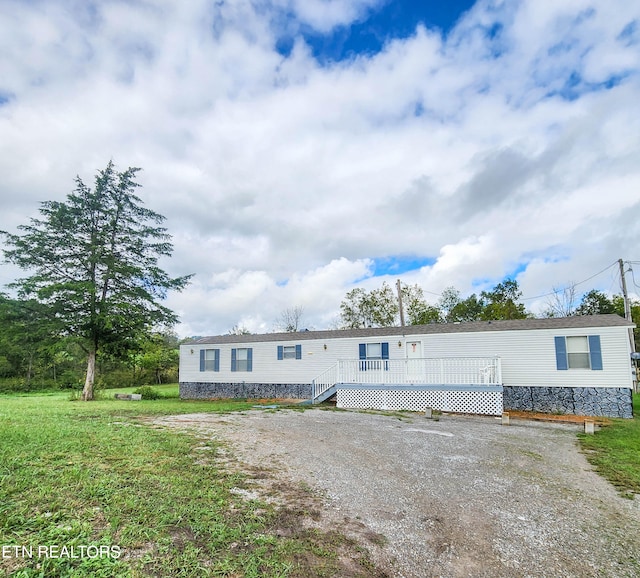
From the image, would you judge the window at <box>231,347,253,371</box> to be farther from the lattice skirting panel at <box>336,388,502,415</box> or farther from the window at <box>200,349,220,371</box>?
the lattice skirting panel at <box>336,388,502,415</box>

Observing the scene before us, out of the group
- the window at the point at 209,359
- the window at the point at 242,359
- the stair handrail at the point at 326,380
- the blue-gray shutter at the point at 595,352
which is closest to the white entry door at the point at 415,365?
the stair handrail at the point at 326,380

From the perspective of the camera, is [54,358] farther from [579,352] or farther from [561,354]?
[579,352]

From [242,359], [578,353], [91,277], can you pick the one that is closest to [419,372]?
[578,353]

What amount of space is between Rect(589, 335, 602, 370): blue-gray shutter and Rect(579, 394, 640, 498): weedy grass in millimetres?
2294

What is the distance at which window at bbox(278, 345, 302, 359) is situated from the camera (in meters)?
16.5

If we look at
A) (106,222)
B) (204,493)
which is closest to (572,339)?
(204,493)

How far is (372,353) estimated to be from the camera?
591 inches

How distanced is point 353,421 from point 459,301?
80.4 ft

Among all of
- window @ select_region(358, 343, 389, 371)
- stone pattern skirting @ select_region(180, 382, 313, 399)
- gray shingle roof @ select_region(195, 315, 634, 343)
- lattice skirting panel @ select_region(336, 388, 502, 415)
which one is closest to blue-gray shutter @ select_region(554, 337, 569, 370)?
gray shingle roof @ select_region(195, 315, 634, 343)

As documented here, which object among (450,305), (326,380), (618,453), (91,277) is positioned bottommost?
(618,453)

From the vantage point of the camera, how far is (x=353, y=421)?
9539 mm

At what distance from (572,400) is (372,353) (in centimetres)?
717

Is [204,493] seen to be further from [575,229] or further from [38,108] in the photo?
[575,229]

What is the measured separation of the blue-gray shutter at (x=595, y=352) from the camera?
11.9 metres
